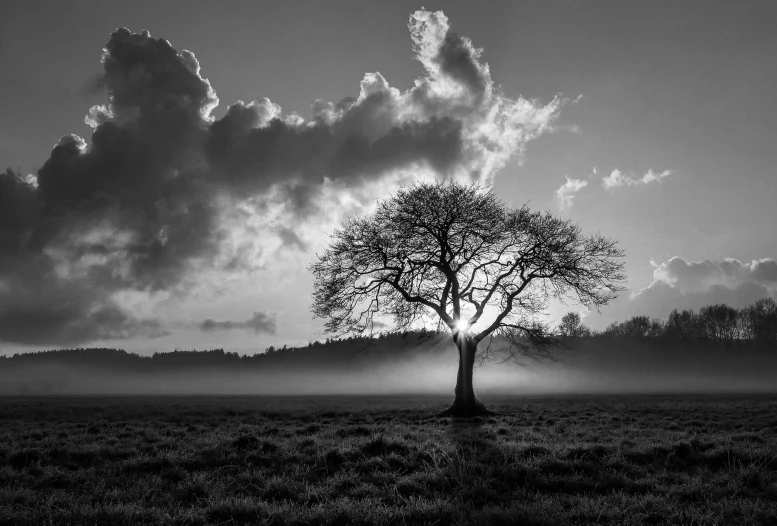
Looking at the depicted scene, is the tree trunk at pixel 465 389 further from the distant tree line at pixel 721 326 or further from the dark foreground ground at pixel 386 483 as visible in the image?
the distant tree line at pixel 721 326

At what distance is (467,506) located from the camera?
21.0ft

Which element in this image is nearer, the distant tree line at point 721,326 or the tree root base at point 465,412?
the tree root base at point 465,412

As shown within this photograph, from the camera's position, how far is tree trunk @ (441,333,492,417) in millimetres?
25297

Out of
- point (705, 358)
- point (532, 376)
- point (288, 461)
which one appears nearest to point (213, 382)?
point (532, 376)

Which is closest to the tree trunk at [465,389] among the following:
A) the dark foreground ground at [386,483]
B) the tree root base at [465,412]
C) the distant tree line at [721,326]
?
the tree root base at [465,412]

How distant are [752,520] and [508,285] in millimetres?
23352

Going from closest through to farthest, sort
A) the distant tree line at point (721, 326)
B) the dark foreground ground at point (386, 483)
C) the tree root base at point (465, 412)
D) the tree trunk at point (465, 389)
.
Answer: the dark foreground ground at point (386, 483), the tree root base at point (465, 412), the tree trunk at point (465, 389), the distant tree line at point (721, 326)

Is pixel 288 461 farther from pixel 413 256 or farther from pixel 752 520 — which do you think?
pixel 413 256

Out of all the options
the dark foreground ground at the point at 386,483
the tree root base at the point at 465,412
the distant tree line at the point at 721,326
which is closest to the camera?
the dark foreground ground at the point at 386,483

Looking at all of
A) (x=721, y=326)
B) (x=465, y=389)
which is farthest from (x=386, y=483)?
(x=721, y=326)

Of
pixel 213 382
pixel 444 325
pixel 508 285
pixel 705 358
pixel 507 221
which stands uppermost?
pixel 507 221

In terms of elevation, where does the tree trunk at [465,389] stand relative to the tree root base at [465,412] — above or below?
above

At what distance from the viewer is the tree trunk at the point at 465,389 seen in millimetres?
25297

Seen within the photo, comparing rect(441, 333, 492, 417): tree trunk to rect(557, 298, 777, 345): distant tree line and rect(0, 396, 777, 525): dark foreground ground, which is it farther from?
rect(557, 298, 777, 345): distant tree line
